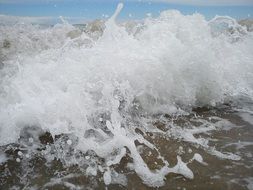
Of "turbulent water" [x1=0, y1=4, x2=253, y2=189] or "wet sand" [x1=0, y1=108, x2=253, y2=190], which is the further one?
"turbulent water" [x1=0, y1=4, x2=253, y2=189]

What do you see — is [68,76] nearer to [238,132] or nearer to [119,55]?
[119,55]

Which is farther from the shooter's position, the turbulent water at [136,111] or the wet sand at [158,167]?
the turbulent water at [136,111]

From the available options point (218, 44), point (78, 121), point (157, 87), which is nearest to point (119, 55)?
point (157, 87)

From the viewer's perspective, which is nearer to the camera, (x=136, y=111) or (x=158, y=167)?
(x=158, y=167)

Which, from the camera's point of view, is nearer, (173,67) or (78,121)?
(78,121)

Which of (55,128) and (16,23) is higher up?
(16,23)

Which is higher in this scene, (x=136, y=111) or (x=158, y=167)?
(x=136, y=111)

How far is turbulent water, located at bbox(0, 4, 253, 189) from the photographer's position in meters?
3.03

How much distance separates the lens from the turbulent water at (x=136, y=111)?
303cm

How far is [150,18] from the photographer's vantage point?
19.4ft

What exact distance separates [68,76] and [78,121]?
118cm

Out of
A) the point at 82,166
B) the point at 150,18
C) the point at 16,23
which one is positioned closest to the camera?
the point at 82,166

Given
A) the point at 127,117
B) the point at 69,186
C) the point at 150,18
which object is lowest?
the point at 69,186

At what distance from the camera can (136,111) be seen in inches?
184
